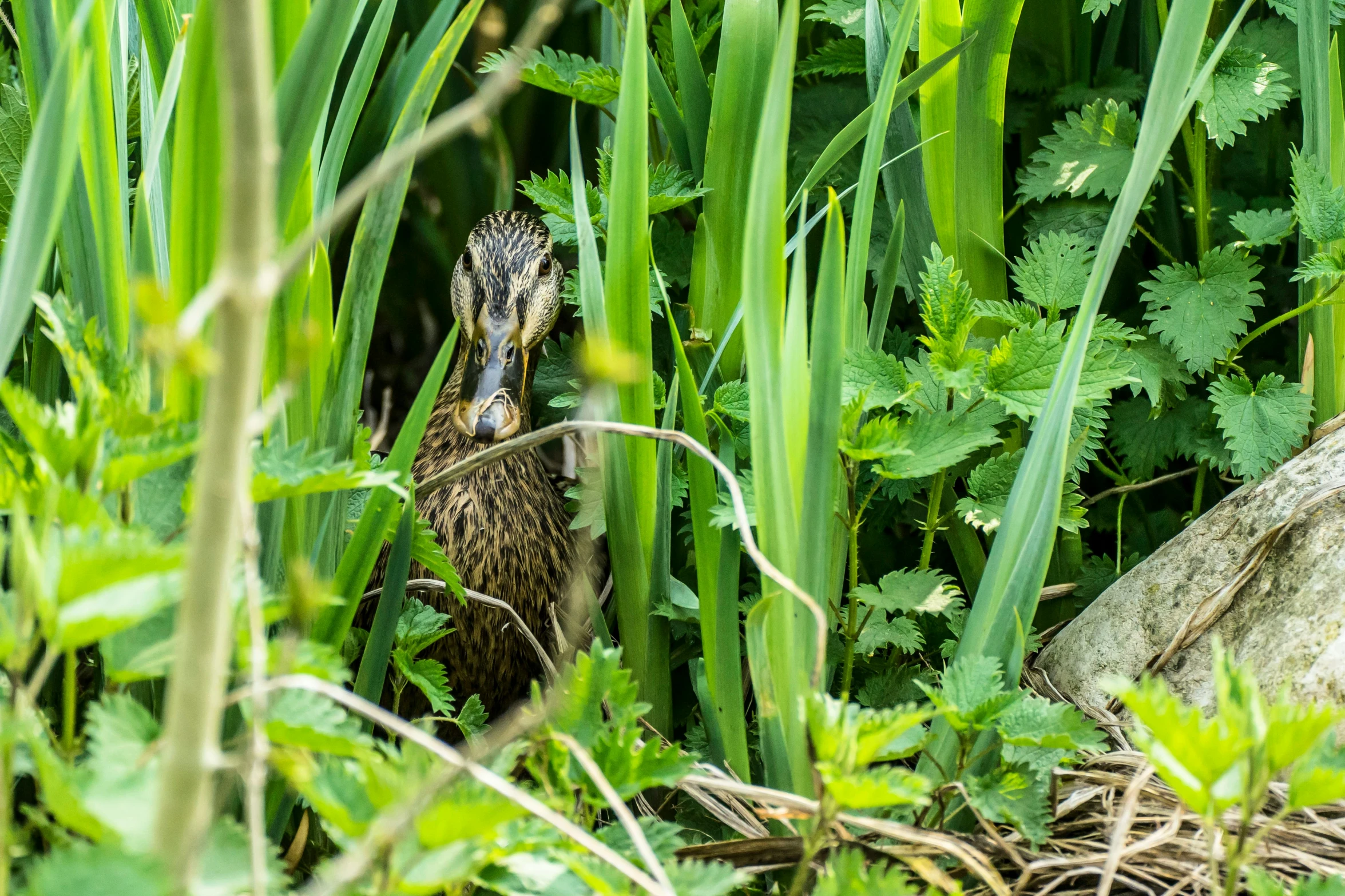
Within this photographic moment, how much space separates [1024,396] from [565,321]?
1265mm

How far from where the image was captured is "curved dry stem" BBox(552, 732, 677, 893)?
26.3 inches

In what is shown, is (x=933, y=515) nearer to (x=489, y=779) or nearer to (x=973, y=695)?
(x=973, y=695)

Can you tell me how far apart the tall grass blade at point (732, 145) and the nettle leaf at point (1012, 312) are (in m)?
0.27

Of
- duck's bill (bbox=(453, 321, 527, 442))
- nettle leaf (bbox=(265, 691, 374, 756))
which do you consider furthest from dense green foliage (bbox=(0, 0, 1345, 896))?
duck's bill (bbox=(453, 321, 527, 442))

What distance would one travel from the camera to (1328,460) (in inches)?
47.5

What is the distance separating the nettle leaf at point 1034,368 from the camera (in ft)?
3.51

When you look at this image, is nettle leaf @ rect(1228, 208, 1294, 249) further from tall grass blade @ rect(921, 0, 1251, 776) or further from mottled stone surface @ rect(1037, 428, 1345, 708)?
tall grass blade @ rect(921, 0, 1251, 776)

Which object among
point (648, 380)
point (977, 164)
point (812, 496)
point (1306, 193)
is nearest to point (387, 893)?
point (812, 496)

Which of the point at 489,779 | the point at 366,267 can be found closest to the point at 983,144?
the point at 366,267

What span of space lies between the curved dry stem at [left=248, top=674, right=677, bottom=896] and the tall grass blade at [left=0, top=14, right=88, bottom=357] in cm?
34

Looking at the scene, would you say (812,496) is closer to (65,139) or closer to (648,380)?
(648,380)

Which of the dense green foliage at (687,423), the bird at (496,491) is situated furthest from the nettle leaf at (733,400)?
the bird at (496,491)

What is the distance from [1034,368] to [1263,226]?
430mm

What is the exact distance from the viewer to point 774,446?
86 cm
